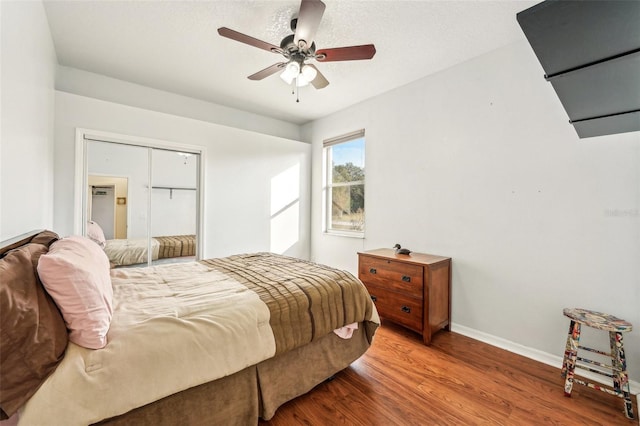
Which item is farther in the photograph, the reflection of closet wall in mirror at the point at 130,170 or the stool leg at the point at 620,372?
the reflection of closet wall in mirror at the point at 130,170

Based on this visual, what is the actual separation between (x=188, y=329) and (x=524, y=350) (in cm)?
262

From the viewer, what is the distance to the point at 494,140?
7.97 feet

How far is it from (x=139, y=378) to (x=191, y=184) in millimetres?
2702

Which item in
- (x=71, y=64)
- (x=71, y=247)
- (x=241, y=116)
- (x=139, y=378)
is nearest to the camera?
(x=139, y=378)

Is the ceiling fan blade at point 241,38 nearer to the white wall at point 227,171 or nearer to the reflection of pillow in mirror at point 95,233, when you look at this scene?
the white wall at point 227,171

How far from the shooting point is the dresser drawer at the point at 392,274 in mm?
2424

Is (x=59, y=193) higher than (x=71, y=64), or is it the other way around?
(x=71, y=64)

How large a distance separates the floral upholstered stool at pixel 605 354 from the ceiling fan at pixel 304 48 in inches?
91.0

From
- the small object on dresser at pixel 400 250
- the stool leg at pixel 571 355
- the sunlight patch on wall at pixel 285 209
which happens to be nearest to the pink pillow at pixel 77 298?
the small object on dresser at pixel 400 250

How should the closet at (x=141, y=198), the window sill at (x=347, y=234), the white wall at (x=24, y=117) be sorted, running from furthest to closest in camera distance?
1. the window sill at (x=347, y=234)
2. the closet at (x=141, y=198)
3. the white wall at (x=24, y=117)

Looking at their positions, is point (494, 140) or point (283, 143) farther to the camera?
point (283, 143)

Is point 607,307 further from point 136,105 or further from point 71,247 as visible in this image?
point 136,105

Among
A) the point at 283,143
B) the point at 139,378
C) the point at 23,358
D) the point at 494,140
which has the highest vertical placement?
the point at 283,143

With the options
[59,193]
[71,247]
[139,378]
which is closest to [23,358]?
[139,378]
